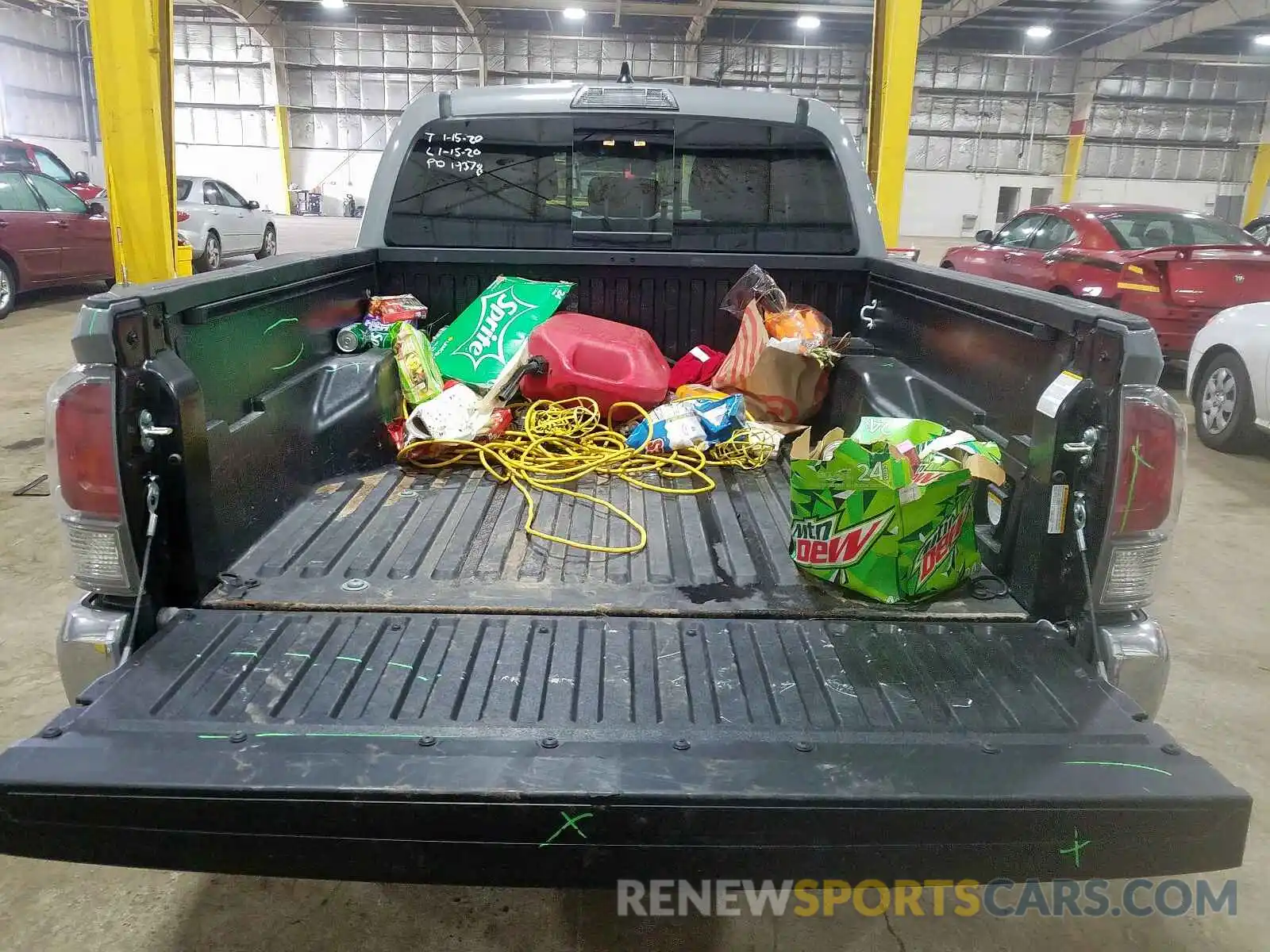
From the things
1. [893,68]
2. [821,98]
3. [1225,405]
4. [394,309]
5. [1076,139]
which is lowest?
[1225,405]

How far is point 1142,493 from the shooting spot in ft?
5.67

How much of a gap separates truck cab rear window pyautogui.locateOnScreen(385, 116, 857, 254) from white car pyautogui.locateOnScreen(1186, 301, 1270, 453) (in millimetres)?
4143

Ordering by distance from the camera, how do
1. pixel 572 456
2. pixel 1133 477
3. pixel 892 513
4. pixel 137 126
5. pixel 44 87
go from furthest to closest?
pixel 44 87
pixel 137 126
pixel 572 456
pixel 892 513
pixel 1133 477

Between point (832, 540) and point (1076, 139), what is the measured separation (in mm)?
28550

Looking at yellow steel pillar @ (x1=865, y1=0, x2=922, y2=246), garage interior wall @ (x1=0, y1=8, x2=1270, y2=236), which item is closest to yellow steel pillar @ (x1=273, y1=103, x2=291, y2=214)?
garage interior wall @ (x1=0, y1=8, x2=1270, y2=236)

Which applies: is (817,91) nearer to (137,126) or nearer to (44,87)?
(44,87)

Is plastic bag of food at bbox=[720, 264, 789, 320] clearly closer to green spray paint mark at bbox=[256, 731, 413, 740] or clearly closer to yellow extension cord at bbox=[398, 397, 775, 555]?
yellow extension cord at bbox=[398, 397, 775, 555]

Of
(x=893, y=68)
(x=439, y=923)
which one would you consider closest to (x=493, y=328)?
(x=439, y=923)

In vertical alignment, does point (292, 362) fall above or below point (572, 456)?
above

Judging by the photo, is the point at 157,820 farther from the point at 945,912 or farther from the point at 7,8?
the point at 7,8

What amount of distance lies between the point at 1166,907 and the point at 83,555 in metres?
2.66

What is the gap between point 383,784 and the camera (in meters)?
1.33

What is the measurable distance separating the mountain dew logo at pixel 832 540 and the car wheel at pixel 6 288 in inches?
430

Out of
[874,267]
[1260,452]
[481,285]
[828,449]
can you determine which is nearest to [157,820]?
[828,449]
